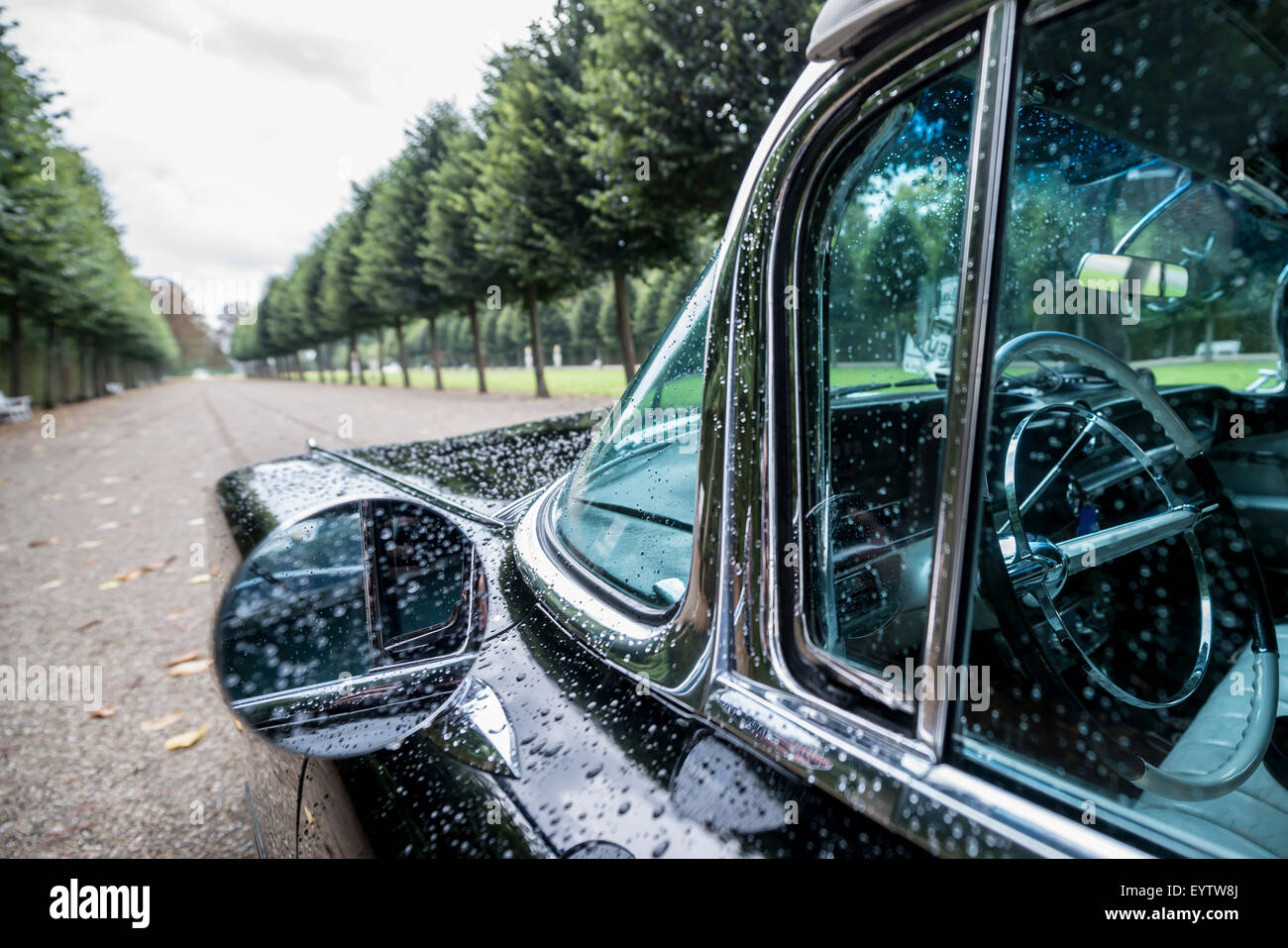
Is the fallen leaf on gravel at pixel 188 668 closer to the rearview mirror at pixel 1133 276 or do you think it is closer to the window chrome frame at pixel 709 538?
the window chrome frame at pixel 709 538

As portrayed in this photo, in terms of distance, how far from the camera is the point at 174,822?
2.61 metres

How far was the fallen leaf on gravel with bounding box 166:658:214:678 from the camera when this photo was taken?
3959 mm

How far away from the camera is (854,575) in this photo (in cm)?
98

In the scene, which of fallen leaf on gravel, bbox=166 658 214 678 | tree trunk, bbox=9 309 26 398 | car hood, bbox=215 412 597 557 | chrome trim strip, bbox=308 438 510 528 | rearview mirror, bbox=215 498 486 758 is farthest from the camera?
tree trunk, bbox=9 309 26 398

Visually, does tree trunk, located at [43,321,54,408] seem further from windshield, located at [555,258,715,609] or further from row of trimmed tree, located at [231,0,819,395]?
windshield, located at [555,258,715,609]

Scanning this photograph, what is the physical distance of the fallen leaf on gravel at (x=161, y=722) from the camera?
11.0 ft

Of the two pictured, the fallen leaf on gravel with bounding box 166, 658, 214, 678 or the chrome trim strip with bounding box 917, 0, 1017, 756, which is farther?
the fallen leaf on gravel with bounding box 166, 658, 214, 678

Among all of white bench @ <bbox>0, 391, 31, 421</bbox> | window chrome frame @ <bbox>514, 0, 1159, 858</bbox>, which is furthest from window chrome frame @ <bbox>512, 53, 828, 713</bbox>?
white bench @ <bbox>0, 391, 31, 421</bbox>

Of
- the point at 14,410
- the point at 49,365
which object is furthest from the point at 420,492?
the point at 49,365

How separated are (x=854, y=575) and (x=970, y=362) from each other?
383 millimetres

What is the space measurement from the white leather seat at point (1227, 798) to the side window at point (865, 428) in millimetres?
401

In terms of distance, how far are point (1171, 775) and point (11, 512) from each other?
35.9ft

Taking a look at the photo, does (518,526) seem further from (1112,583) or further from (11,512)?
(11,512)

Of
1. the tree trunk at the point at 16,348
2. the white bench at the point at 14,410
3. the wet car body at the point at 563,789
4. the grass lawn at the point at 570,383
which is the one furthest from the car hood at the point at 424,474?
the tree trunk at the point at 16,348
